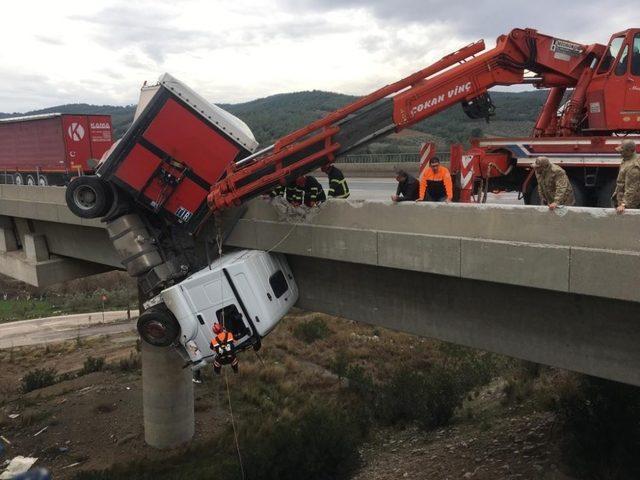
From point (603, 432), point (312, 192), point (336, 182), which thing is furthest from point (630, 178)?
point (603, 432)

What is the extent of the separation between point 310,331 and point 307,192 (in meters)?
12.9

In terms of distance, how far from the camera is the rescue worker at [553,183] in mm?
5891

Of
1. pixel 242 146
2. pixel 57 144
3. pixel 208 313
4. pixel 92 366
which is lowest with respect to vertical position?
pixel 92 366

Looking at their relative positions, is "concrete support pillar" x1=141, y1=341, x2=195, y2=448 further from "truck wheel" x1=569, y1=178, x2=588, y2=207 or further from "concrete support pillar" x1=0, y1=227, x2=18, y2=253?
"truck wheel" x1=569, y1=178, x2=588, y2=207

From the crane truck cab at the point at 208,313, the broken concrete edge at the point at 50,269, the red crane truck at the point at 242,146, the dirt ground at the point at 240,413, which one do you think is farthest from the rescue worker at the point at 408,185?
the broken concrete edge at the point at 50,269

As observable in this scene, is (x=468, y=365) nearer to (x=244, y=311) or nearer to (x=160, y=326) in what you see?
(x=244, y=311)

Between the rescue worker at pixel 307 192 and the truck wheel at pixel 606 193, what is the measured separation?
4614 millimetres

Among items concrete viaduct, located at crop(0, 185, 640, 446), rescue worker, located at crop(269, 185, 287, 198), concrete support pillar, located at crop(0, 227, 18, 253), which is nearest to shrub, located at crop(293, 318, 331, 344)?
concrete support pillar, located at crop(0, 227, 18, 253)

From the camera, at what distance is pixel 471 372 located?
14.4 metres

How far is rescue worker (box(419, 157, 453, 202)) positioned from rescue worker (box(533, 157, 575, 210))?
1.41 m

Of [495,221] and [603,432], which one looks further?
[603,432]

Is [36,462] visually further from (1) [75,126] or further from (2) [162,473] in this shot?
(1) [75,126]

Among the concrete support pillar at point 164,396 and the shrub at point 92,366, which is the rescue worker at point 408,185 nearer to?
the concrete support pillar at point 164,396

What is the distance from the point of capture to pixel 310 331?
19.6 meters
